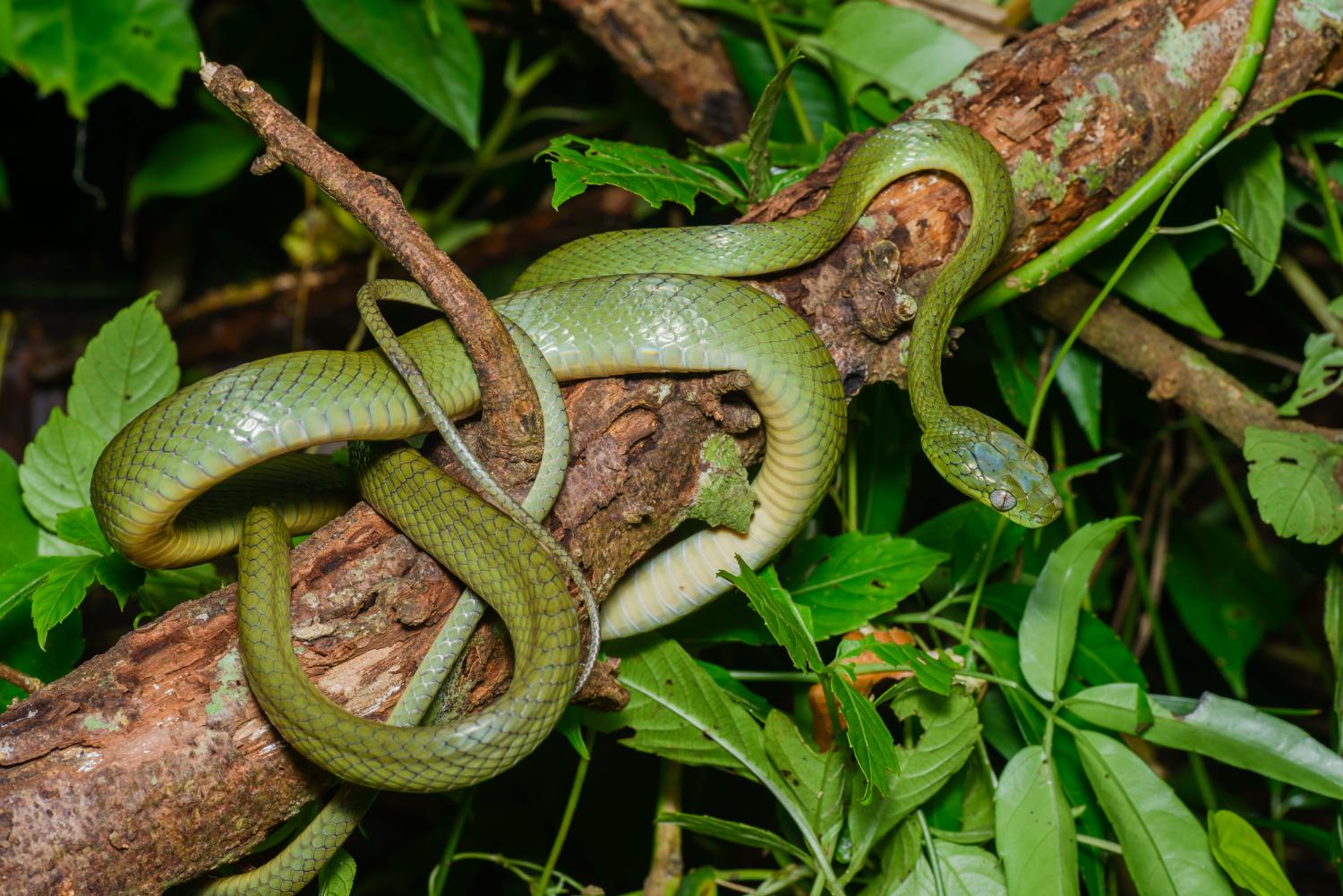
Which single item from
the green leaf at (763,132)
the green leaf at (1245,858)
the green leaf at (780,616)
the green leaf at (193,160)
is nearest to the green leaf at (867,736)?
the green leaf at (780,616)

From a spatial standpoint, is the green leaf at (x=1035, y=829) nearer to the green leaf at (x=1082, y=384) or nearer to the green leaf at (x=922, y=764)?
the green leaf at (x=922, y=764)

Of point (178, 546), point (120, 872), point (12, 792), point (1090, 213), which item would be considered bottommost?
point (120, 872)

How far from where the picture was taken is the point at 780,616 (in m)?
1.95

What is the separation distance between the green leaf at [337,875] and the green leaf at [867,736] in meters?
1.03

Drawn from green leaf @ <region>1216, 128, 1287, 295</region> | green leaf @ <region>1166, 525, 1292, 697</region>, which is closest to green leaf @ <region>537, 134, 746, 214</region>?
green leaf @ <region>1216, 128, 1287, 295</region>

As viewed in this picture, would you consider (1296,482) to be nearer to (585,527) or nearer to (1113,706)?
(1113,706)

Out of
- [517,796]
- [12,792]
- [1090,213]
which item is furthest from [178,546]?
[1090,213]

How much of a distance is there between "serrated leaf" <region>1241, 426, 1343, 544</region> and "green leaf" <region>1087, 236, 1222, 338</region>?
15.9 inches

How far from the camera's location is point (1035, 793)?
2.20m

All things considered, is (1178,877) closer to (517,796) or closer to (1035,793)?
(1035,793)

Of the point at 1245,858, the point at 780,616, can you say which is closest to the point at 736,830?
the point at 780,616

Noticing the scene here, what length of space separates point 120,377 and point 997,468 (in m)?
2.22

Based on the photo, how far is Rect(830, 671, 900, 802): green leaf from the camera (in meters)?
1.90

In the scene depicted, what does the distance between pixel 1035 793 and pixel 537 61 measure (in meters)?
3.67
